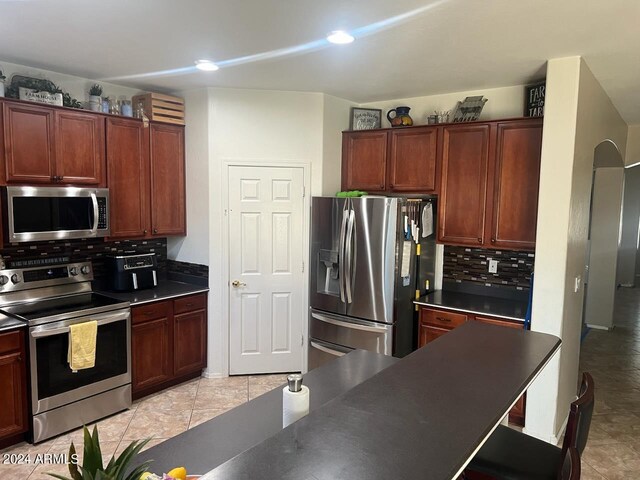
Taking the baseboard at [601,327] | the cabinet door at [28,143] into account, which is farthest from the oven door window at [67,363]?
the baseboard at [601,327]

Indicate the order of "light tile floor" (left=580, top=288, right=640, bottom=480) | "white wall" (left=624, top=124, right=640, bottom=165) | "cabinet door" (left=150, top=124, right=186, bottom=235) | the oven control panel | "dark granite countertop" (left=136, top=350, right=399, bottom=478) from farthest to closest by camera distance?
"white wall" (left=624, top=124, right=640, bottom=165)
"cabinet door" (left=150, top=124, right=186, bottom=235)
the oven control panel
"light tile floor" (left=580, top=288, right=640, bottom=480)
"dark granite countertop" (left=136, top=350, right=399, bottom=478)

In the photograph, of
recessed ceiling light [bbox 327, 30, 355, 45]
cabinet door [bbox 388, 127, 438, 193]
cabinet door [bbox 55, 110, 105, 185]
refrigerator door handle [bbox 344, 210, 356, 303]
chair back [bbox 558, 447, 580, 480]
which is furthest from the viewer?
cabinet door [bbox 388, 127, 438, 193]

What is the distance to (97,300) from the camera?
11.9 ft

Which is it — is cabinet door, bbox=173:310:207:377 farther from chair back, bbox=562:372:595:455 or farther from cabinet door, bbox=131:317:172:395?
chair back, bbox=562:372:595:455

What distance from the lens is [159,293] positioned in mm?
3965

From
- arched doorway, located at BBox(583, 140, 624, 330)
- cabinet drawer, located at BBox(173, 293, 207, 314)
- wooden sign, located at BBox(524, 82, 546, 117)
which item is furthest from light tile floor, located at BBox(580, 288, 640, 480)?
cabinet drawer, located at BBox(173, 293, 207, 314)

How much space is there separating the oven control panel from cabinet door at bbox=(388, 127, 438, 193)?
2723 millimetres

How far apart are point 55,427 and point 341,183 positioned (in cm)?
304

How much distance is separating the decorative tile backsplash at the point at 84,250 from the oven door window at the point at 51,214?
379 mm

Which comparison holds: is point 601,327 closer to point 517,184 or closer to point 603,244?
point 603,244

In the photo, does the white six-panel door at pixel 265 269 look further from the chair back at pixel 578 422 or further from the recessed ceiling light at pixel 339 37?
the chair back at pixel 578 422

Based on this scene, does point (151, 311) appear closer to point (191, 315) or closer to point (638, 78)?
point (191, 315)

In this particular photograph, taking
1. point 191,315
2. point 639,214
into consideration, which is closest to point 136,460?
point 191,315

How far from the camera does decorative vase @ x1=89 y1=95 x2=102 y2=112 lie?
3.72 m
